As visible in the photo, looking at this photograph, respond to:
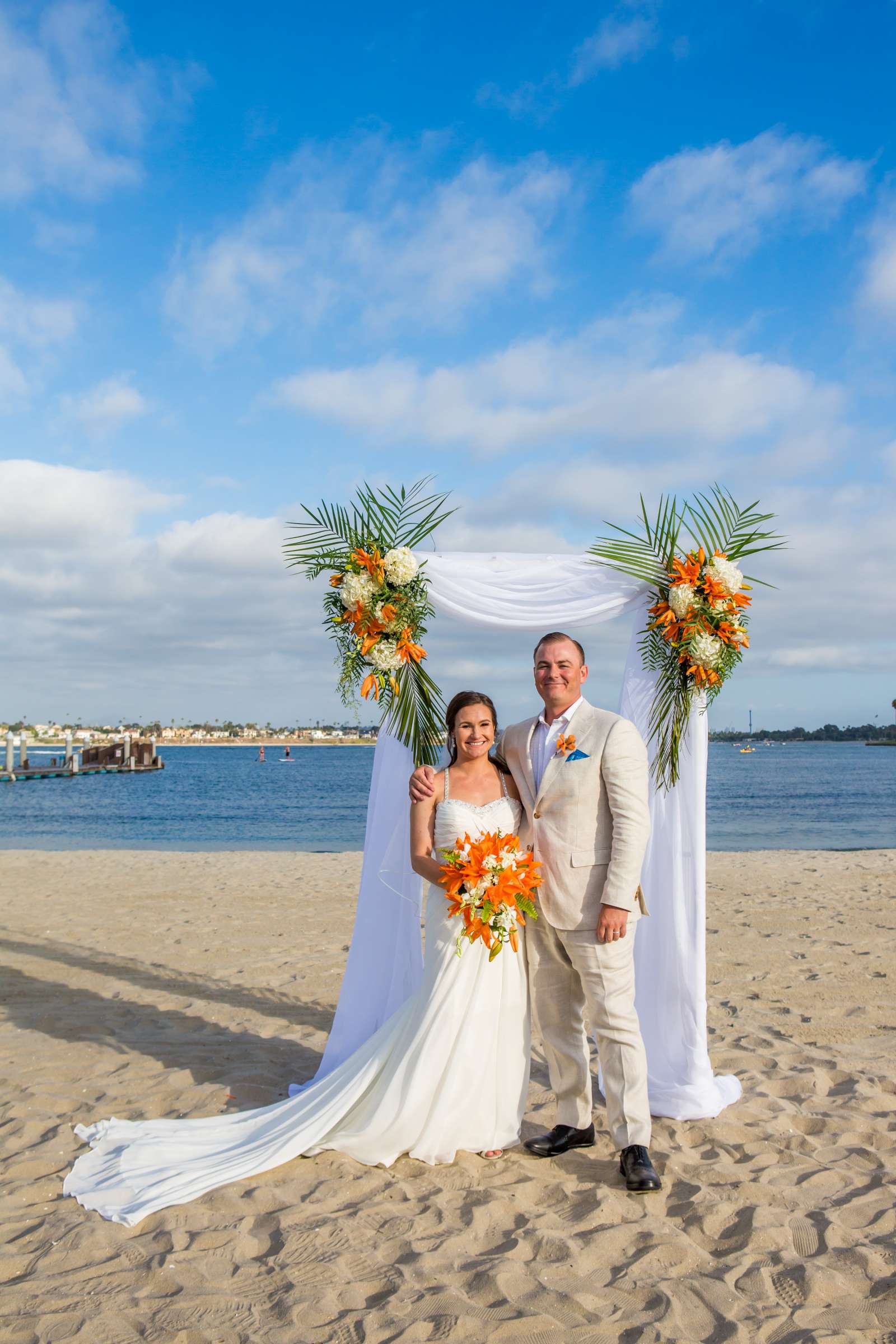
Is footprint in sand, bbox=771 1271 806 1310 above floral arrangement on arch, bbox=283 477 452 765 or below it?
below

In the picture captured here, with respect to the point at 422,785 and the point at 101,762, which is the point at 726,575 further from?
the point at 101,762

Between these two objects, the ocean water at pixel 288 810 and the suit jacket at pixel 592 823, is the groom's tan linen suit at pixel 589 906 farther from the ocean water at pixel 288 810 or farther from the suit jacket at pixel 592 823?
the ocean water at pixel 288 810

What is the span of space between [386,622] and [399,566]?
30 centimetres

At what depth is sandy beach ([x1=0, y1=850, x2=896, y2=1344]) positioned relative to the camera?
9.23 ft

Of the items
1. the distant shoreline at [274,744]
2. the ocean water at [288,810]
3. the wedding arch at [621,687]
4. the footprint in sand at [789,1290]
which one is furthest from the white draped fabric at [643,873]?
the distant shoreline at [274,744]

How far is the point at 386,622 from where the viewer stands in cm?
471

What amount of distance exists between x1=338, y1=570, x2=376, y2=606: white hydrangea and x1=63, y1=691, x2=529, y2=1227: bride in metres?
0.74

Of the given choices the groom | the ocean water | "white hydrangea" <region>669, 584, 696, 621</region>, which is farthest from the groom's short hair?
the ocean water

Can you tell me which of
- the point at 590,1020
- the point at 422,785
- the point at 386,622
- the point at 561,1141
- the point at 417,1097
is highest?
the point at 386,622

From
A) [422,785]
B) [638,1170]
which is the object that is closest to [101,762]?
[422,785]

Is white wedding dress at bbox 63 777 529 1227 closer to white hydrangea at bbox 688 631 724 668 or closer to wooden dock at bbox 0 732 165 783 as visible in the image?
white hydrangea at bbox 688 631 724 668

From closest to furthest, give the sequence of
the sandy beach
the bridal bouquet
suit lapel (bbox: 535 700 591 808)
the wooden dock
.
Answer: the sandy beach < the bridal bouquet < suit lapel (bbox: 535 700 591 808) < the wooden dock

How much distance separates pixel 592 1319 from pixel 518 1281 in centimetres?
29

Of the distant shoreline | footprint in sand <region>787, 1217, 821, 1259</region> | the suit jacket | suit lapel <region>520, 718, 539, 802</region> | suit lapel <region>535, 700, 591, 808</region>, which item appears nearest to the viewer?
footprint in sand <region>787, 1217, 821, 1259</region>
